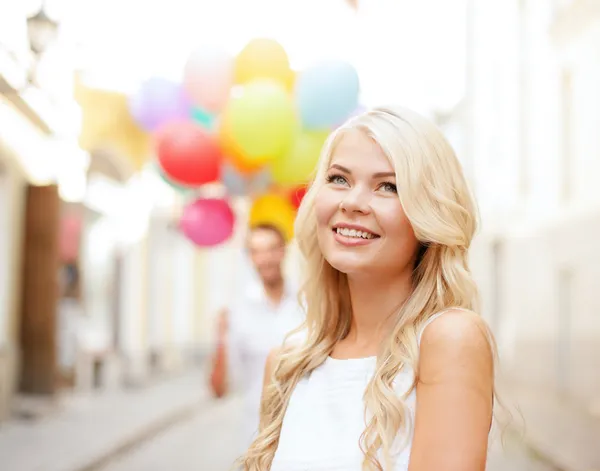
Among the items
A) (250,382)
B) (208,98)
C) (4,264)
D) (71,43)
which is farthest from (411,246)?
(71,43)

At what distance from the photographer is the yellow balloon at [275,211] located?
4.52 m

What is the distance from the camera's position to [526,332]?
296 inches

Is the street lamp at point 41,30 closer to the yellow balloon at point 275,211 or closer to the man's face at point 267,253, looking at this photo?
the yellow balloon at point 275,211

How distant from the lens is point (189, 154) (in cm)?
446

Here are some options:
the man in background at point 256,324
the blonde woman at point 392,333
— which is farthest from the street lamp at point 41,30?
the blonde woman at point 392,333

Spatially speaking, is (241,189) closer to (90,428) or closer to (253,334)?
(253,334)

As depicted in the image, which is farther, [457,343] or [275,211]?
[275,211]

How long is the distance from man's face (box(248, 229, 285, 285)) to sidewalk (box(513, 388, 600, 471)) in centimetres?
156

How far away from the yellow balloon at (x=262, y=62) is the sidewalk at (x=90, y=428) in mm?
3384

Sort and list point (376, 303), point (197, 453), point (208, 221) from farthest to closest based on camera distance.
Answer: point (197, 453) → point (208, 221) → point (376, 303)

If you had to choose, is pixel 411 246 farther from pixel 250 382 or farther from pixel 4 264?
pixel 4 264

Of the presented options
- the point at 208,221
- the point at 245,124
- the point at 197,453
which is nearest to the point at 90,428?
the point at 197,453

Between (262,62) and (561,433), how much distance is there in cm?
328

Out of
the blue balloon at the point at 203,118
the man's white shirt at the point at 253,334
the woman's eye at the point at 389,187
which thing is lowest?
the man's white shirt at the point at 253,334
